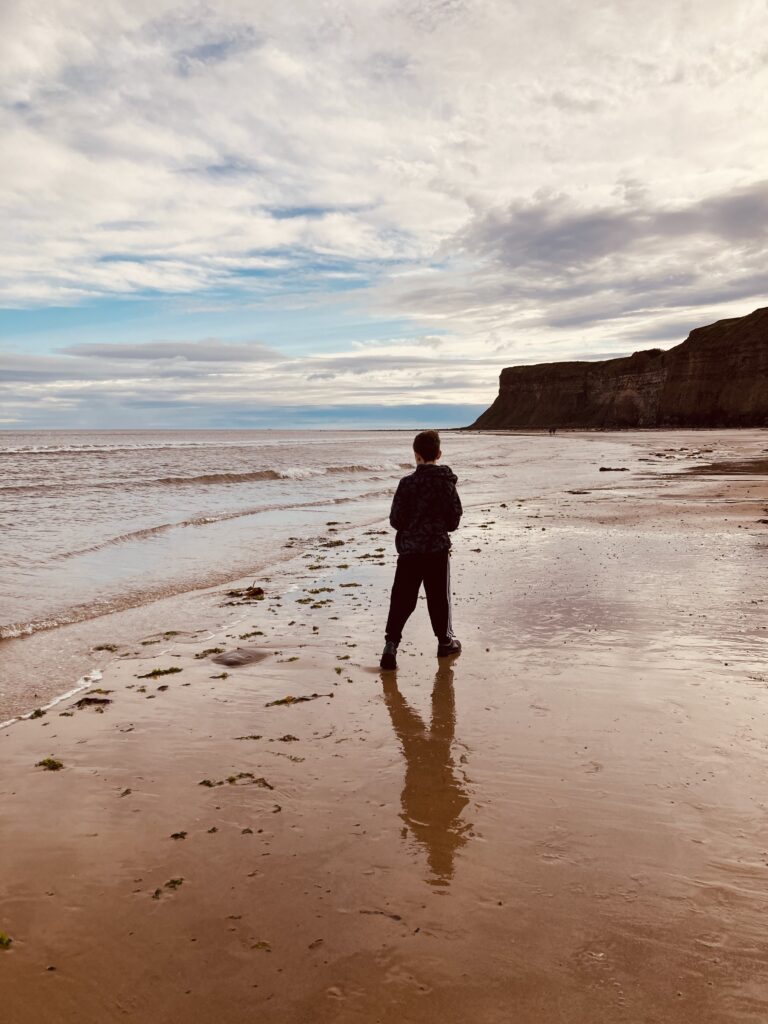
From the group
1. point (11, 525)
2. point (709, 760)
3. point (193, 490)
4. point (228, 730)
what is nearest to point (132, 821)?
point (228, 730)

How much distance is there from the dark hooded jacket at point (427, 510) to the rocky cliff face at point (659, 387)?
96.0 meters

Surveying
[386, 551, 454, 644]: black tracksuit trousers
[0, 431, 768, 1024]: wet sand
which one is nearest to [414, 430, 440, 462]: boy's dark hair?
[386, 551, 454, 644]: black tracksuit trousers

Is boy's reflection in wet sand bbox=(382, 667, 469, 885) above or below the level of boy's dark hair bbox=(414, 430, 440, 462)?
below

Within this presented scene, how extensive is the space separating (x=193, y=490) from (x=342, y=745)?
21430mm

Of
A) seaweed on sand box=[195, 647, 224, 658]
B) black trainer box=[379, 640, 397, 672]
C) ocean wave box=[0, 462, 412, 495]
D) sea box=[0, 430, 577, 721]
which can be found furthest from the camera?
ocean wave box=[0, 462, 412, 495]

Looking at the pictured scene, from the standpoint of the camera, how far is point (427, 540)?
6.30 metres

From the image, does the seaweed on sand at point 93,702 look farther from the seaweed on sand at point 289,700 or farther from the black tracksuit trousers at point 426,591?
the black tracksuit trousers at point 426,591

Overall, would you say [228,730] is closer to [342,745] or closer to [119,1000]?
[342,745]

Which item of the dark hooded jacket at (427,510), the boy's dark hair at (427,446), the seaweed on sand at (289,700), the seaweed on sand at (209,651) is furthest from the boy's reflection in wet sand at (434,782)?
the boy's dark hair at (427,446)

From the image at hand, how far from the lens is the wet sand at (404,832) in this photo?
2352 mm

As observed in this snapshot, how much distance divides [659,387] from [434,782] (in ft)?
402

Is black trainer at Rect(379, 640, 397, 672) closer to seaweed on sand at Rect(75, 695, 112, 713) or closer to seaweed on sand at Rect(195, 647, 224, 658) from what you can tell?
seaweed on sand at Rect(195, 647, 224, 658)

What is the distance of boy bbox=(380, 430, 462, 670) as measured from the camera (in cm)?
622

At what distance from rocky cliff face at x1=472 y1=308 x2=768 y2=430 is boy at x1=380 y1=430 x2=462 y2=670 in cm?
9605
